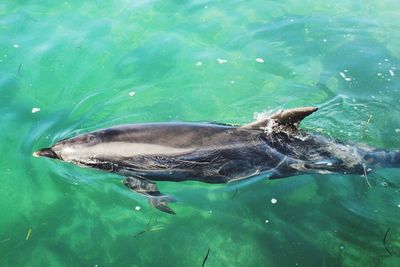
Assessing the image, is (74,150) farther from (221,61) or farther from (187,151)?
(221,61)

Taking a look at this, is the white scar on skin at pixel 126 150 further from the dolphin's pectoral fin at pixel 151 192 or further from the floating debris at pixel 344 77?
the floating debris at pixel 344 77

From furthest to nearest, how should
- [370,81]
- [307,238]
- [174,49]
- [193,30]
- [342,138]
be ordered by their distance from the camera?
1. [193,30]
2. [174,49]
3. [370,81]
4. [342,138]
5. [307,238]

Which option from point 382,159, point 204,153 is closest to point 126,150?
point 204,153

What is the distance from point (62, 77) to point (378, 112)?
17.8 feet

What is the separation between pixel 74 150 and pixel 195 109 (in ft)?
7.59

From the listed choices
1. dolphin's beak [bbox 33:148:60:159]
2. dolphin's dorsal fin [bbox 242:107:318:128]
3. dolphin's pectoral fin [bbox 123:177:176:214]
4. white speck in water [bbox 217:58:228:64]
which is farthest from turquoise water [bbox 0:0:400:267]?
dolphin's dorsal fin [bbox 242:107:318:128]

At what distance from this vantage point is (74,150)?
562cm

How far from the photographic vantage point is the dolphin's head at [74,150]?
5.57 m

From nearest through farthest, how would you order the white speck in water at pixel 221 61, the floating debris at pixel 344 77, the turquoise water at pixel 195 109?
the turquoise water at pixel 195 109 < the floating debris at pixel 344 77 < the white speck in water at pixel 221 61

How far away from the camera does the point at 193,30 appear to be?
9.33 metres

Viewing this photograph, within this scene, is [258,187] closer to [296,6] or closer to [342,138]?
[342,138]

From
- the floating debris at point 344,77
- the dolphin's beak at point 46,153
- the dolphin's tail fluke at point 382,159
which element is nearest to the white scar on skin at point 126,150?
the dolphin's beak at point 46,153

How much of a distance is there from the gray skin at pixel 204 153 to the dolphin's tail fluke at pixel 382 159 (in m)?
0.01

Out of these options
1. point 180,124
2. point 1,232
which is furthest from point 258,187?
point 1,232
